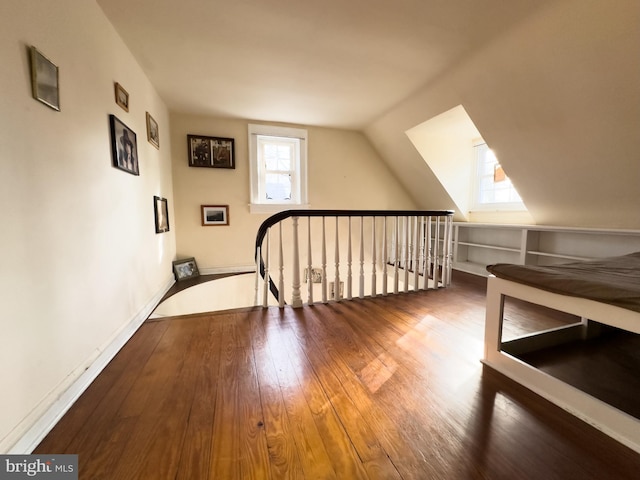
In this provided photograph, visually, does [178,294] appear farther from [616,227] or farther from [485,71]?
[616,227]

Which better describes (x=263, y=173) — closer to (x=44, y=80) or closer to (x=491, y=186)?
(x=44, y=80)

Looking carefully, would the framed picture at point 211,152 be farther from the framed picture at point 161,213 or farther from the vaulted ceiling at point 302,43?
the framed picture at point 161,213

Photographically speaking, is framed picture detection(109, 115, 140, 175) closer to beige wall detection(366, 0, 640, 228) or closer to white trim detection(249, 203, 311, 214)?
white trim detection(249, 203, 311, 214)

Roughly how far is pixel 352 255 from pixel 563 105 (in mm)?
3037

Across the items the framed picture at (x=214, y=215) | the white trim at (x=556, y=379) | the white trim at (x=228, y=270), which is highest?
the framed picture at (x=214, y=215)

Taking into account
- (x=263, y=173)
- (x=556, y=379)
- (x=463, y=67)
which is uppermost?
(x=463, y=67)

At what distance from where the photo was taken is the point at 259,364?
1.38 metres

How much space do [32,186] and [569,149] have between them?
3726 millimetres

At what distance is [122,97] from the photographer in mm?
1977

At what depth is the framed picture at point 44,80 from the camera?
3.47ft

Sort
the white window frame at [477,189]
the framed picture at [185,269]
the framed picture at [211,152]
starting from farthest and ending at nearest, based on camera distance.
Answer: the white window frame at [477,189] < the framed picture at [211,152] < the framed picture at [185,269]

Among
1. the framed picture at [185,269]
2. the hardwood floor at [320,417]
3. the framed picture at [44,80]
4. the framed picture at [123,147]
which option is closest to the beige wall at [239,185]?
the framed picture at [185,269]

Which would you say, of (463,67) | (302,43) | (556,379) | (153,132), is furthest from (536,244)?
(153,132)

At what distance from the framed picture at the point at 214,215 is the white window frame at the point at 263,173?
400 mm
